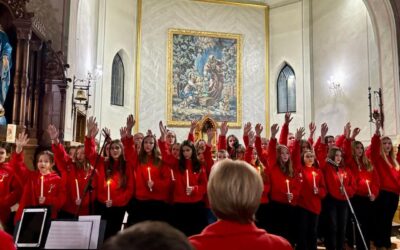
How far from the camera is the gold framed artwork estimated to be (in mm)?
13727

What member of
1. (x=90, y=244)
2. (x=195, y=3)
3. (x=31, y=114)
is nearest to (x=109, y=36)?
(x=195, y=3)

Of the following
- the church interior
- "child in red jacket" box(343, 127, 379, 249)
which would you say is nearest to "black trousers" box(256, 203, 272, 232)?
"child in red jacket" box(343, 127, 379, 249)

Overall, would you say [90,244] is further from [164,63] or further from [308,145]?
[164,63]

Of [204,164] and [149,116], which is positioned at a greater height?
[149,116]

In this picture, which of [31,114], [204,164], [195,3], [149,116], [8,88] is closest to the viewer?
[204,164]

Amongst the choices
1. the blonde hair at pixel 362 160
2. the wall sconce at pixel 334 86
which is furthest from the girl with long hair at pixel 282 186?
the wall sconce at pixel 334 86

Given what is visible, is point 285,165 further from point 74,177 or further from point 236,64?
point 236,64

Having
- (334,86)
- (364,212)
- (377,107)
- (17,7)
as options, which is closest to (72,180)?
(17,7)

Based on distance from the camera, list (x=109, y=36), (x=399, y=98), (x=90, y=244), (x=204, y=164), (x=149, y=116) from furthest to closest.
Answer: (x=149, y=116) → (x=109, y=36) → (x=399, y=98) → (x=204, y=164) → (x=90, y=244)

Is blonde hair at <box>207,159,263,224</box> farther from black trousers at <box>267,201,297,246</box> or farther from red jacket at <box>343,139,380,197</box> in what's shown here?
red jacket at <box>343,139,380,197</box>

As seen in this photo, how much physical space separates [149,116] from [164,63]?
2.00 meters

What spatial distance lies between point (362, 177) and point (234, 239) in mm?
4301

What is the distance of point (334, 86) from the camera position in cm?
1255

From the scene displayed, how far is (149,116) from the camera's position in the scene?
13.5m
